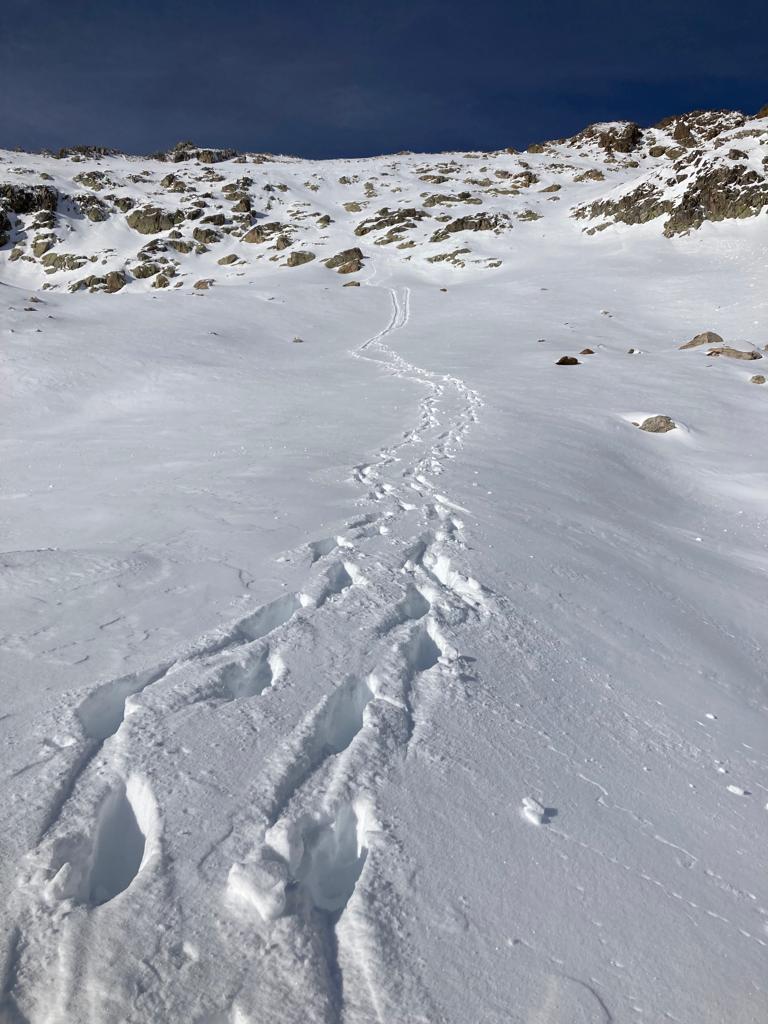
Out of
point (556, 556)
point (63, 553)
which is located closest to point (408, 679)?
point (556, 556)

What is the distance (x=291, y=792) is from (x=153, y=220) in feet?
245

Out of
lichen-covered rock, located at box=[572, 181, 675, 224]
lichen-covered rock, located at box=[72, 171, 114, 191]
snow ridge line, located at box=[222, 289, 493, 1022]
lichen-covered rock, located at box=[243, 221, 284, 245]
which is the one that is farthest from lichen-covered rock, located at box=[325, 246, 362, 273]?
snow ridge line, located at box=[222, 289, 493, 1022]

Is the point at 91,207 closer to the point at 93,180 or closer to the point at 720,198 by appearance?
the point at 93,180

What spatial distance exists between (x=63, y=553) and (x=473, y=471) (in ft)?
17.2

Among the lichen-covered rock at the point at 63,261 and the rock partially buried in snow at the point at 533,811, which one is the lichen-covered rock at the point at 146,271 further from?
the rock partially buried in snow at the point at 533,811

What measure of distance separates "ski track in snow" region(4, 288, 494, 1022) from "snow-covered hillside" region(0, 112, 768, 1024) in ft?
0.04

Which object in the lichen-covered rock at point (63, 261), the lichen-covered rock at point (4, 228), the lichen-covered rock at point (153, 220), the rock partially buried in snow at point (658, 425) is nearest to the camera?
the rock partially buried in snow at point (658, 425)

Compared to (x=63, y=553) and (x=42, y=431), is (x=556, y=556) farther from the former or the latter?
(x=42, y=431)

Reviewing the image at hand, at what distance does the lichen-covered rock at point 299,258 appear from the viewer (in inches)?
2008

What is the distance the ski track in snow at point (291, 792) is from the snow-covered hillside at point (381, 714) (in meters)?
0.01

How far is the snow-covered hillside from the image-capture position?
2133mm

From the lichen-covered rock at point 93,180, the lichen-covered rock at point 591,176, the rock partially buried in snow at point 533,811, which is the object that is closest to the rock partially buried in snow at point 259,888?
the rock partially buried in snow at point 533,811

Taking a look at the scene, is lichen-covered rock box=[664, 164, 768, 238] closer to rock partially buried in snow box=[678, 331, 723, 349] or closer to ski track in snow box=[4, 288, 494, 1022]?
rock partially buried in snow box=[678, 331, 723, 349]

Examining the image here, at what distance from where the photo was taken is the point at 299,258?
168 ft
